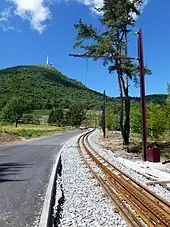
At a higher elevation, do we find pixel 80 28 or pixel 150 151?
Result: pixel 80 28

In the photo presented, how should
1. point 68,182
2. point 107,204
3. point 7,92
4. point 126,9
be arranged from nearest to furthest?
Result: point 107,204 < point 68,182 < point 126,9 < point 7,92

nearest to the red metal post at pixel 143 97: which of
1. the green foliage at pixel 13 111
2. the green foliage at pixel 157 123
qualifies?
the green foliage at pixel 157 123

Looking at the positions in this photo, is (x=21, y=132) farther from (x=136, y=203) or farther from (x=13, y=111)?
(x=13, y=111)

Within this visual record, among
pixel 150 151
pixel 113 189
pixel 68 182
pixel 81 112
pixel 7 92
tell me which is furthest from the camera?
pixel 7 92

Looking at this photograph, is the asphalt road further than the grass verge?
No

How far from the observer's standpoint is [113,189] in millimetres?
10406

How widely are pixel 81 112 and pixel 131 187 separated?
481ft

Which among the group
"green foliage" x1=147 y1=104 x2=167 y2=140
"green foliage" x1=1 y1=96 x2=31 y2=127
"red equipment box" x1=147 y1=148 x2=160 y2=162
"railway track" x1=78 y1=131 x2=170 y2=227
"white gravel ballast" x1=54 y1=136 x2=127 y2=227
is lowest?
"white gravel ballast" x1=54 y1=136 x2=127 y2=227

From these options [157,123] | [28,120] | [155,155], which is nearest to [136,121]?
[157,123]

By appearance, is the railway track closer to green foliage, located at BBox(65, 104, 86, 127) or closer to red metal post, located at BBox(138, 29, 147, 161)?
red metal post, located at BBox(138, 29, 147, 161)

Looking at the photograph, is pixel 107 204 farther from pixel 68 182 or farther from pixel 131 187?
pixel 68 182

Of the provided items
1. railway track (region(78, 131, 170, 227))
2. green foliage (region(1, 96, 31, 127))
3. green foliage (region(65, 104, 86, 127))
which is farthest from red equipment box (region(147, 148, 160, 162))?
green foliage (region(65, 104, 86, 127))

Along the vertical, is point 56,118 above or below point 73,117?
below

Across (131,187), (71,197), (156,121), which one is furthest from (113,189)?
(156,121)
